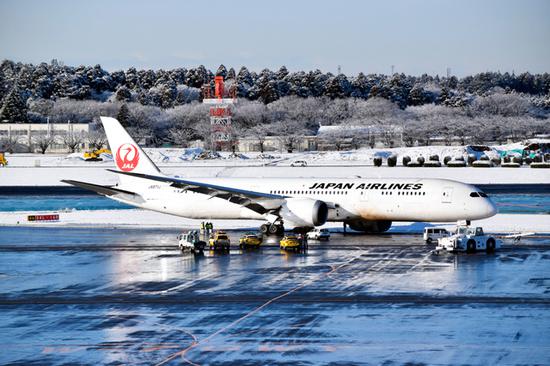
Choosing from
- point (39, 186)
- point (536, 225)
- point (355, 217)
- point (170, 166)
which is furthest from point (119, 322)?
point (170, 166)

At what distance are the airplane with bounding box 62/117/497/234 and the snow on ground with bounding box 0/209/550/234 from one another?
4.10 meters

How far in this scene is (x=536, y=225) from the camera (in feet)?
234

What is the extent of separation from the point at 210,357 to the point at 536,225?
155 feet

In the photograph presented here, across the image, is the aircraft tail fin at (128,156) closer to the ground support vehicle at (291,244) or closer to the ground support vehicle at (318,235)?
the ground support vehicle at (318,235)

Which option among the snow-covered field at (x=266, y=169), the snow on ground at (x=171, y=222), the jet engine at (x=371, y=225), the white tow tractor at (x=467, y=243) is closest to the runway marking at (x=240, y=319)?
the white tow tractor at (x=467, y=243)

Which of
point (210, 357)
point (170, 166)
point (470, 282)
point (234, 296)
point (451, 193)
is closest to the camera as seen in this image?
point (210, 357)

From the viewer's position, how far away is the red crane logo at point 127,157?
243ft

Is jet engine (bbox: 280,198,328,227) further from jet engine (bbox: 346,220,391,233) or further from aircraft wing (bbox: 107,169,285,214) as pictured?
jet engine (bbox: 346,220,391,233)

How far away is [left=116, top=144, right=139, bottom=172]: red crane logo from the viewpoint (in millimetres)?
74125

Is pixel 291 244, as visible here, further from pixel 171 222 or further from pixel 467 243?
pixel 171 222

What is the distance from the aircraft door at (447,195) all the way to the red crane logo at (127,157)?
976 inches

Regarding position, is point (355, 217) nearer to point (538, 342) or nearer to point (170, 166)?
point (538, 342)

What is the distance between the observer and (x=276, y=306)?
38.3 m

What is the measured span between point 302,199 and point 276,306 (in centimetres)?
2778
